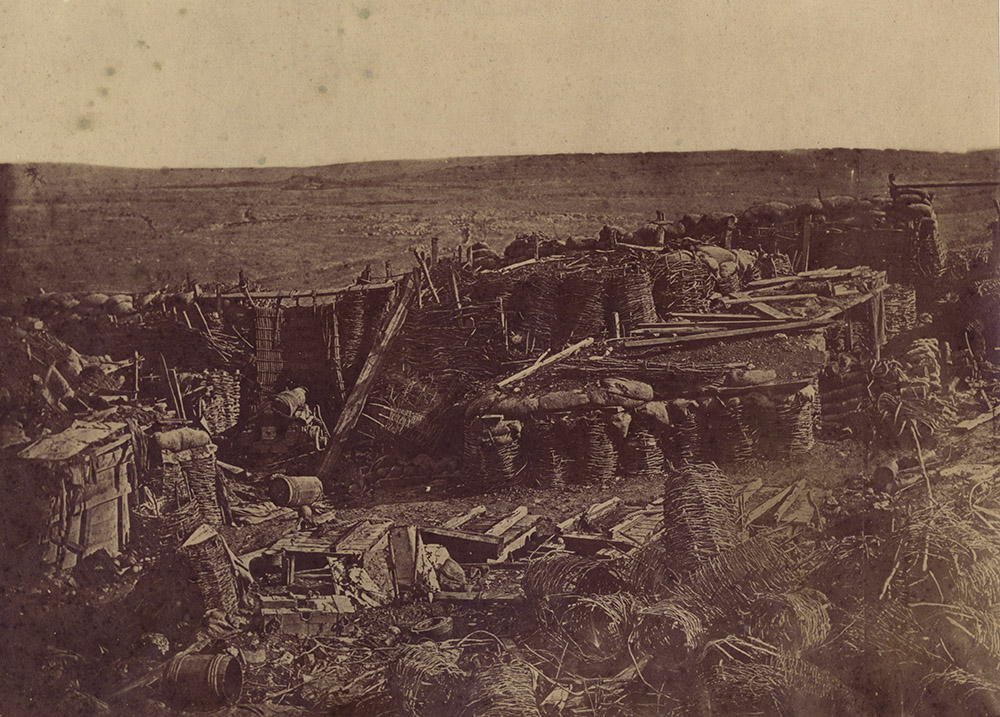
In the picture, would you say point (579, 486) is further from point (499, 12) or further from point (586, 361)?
point (499, 12)

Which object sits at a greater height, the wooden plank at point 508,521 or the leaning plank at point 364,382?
the leaning plank at point 364,382

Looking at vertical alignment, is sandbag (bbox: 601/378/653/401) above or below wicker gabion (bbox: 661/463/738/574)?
above

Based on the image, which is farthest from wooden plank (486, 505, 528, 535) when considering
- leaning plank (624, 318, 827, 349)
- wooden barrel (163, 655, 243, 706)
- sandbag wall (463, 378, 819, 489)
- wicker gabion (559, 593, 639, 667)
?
wooden barrel (163, 655, 243, 706)

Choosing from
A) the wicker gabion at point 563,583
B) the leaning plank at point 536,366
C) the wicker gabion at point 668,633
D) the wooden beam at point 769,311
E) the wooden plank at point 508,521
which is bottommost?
the wicker gabion at point 668,633

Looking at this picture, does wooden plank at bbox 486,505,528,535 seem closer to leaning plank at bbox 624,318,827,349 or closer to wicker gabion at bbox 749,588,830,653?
leaning plank at bbox 624,318,827,349

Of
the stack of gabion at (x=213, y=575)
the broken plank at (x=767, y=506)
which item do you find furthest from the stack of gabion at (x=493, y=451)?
the stack of gabion at (x=213, y=575)

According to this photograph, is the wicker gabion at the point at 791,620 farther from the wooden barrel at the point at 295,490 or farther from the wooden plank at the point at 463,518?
the wooden barrel at the point at 295,490
